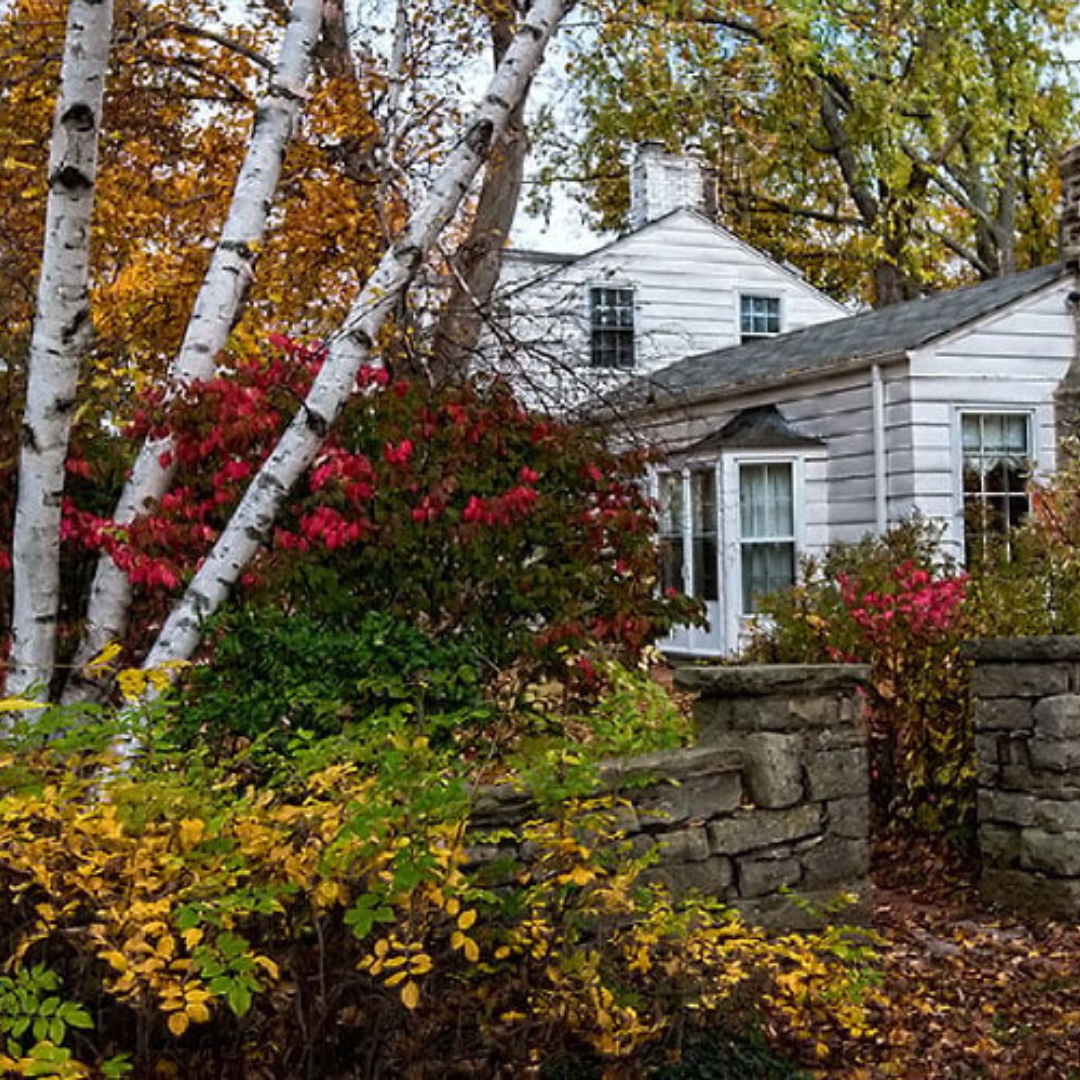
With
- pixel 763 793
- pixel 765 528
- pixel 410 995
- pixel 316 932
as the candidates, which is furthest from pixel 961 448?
pixel 410 995

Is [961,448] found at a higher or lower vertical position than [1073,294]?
lower

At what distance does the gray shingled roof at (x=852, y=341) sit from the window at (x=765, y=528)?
1064 millimetres

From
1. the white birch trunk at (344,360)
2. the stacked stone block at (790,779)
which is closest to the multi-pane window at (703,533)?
the white birch trunk at (344,360)

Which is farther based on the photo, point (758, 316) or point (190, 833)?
point (758, 316)

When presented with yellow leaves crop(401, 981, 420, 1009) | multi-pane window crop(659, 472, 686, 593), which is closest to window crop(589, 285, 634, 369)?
multi-pane window crop(659, 472, 686, 593)

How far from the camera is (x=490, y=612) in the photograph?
6105 millimetres

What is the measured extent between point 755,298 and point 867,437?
648 cm

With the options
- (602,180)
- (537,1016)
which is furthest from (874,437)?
(602,180)

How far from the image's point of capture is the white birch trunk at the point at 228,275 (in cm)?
570

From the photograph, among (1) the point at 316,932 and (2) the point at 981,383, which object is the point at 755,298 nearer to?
(2) the point at 981,383

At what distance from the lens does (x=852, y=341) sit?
13.1 m

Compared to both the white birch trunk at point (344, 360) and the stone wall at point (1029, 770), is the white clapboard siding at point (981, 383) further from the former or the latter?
Answer: the white birch trunk at point (344, 360)

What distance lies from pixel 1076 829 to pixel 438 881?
339cm

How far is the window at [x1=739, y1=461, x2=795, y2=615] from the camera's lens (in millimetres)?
13070
